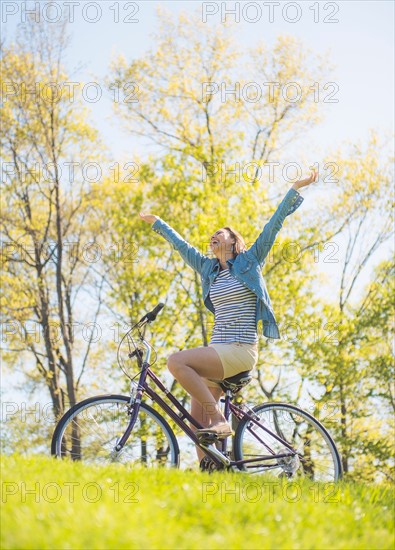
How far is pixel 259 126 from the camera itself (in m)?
21.8

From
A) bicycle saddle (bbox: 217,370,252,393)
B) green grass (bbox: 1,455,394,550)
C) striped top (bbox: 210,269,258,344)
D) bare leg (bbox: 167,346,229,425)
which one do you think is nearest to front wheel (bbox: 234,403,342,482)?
bicycle saddle (bbox: 217,370,252,393)

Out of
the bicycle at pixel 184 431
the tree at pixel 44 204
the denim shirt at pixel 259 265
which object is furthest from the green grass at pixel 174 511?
the tree at pixel 44 204

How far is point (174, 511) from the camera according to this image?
3.83 m

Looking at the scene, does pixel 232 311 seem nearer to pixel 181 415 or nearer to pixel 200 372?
pixel 200 372

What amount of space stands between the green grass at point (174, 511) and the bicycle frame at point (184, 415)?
85 cm

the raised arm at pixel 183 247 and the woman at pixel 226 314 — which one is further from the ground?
the raised arm at pixel 183 247

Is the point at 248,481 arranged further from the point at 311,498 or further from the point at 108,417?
the point at 108,417

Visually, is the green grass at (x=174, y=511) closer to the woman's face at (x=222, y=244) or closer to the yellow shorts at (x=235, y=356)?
the yellow shorts at (x=235, y=356)

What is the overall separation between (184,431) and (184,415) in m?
0.13

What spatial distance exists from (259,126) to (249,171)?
3.13 m

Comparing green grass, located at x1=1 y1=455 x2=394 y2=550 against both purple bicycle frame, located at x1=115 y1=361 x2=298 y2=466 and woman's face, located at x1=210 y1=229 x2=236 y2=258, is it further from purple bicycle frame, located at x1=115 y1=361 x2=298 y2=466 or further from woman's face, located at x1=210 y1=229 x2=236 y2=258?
woman's face, located at x1=210 y1=229 x2=236 y2=258

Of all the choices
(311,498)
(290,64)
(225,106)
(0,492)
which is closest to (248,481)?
(311,498)

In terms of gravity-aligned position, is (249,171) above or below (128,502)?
above

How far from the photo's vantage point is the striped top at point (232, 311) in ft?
20.6
